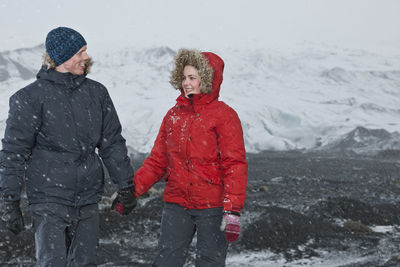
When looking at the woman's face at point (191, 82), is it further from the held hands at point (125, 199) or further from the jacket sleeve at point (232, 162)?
the held hands at point (125, 199)

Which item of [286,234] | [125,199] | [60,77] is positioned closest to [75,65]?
[60,77]

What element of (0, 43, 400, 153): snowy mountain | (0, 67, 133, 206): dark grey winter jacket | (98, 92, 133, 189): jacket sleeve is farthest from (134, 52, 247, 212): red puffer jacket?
(0, 43, 400, 153): snowy mountain

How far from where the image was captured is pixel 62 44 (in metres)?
2.39

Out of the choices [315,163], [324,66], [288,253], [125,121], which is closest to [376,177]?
[315,163]

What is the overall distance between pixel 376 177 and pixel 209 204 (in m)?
10.8

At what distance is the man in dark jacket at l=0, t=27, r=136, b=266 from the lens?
2.21 metres

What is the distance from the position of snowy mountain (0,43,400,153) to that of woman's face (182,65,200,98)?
52.2ft

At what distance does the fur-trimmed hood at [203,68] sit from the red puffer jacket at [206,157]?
2 cm

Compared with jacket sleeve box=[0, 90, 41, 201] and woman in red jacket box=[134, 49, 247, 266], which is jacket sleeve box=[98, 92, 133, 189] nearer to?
woman in red jacket box=[134, 49, 247, 266]

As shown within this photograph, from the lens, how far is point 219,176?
2.52m

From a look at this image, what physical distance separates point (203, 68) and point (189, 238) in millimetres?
966

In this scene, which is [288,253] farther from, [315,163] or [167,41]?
[167,41]

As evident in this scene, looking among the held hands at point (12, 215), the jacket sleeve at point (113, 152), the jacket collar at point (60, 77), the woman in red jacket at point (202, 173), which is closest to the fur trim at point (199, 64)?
the woman in red jacket at point (202, 173)

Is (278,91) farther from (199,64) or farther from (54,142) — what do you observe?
(54,142)
